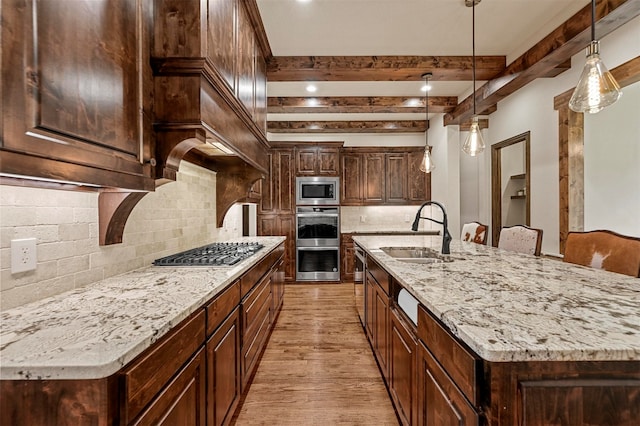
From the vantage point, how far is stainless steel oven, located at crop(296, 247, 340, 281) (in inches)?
201

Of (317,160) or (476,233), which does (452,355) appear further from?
(317,160)

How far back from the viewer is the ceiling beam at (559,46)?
2043 millimetres

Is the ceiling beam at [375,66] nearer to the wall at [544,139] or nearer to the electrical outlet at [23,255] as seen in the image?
the wall at [544,139]

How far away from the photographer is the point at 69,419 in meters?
0.69

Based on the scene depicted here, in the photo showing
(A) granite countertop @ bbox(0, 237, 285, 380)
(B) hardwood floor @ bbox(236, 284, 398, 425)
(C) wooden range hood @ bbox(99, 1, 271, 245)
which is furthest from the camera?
(B) hardwood floor @ bbox(236, 284, 398, 425)

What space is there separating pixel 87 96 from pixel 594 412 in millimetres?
1726

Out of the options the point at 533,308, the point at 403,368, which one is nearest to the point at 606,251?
the point at 533,308

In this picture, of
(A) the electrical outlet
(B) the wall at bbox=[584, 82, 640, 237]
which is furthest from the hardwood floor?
(B) the wall at bbox=[584, 82, 640, 237]

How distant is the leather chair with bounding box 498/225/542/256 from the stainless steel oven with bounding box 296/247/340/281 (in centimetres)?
288

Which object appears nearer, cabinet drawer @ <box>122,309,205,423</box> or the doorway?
cabinet drawer @ <box>122,309,205,423</box>

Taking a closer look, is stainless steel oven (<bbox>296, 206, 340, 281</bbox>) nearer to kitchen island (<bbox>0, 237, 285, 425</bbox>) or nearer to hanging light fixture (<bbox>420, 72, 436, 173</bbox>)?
hanging light fixture (<bbox>420, 72, 436, 173</bbox>)

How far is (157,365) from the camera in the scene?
33.6 inches

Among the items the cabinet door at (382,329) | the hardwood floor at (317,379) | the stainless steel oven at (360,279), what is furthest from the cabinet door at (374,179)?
the cabinet door at (382,329)

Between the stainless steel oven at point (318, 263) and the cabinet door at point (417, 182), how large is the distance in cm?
182
